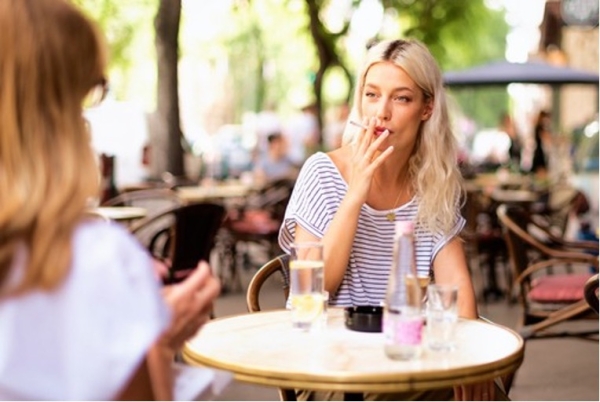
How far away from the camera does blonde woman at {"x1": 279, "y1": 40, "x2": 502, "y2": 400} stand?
3848mm

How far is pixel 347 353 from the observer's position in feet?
9.73

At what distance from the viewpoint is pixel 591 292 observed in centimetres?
511

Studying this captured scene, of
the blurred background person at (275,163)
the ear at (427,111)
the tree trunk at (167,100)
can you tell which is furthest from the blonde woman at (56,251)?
the tree trunk at (167,100)

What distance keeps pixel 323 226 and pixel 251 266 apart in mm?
9764

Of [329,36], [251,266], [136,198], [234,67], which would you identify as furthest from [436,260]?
[234,67]

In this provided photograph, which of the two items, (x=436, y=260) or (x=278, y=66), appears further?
(x=278, y=66)

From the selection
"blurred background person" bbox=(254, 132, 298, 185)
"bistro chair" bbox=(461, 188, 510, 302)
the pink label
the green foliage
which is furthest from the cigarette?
the green foliage

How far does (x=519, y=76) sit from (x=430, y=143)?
14.5 metres

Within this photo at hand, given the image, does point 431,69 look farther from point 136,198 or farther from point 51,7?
point 136,198

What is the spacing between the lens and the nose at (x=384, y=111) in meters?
3.95

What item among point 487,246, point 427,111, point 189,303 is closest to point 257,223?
point 487,246

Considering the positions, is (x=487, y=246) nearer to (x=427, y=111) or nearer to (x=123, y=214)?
(x=123, y=214)

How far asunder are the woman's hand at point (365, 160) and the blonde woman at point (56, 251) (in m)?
1.85

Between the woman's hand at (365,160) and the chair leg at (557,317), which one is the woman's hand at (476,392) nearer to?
the woman's hand at (365,160)
